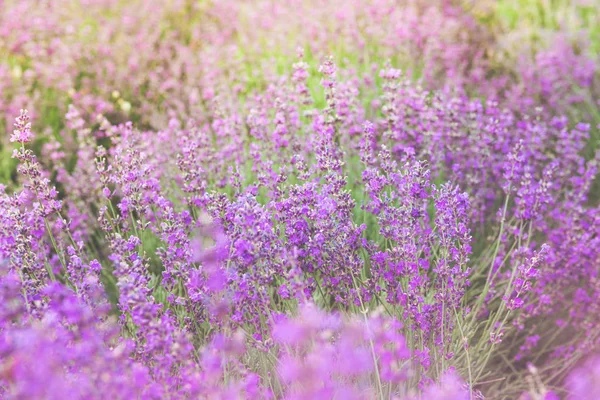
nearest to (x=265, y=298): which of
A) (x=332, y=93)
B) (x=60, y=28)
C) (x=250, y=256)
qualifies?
(x=250, y=256)

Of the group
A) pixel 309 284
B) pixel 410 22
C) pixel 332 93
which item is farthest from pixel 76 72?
pixel 309 284

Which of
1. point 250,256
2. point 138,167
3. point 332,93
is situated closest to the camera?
point 250,256

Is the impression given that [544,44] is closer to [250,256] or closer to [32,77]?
[32,77]

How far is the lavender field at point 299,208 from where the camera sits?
5.60ft

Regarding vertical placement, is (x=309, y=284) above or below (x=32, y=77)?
above

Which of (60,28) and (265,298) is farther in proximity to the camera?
(60,28)

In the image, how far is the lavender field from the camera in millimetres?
1707

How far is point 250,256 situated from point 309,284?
1.14ft

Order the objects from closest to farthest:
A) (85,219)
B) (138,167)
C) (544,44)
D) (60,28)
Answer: (138,167) → (85,219) → (60,28) → (544,44)

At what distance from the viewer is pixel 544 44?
5.76 m

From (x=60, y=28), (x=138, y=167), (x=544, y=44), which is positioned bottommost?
(x=544, y=44)

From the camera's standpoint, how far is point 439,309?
2.22m

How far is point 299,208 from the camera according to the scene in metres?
2.06

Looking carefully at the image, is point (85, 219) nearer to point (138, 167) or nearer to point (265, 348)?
point (138, 167)
